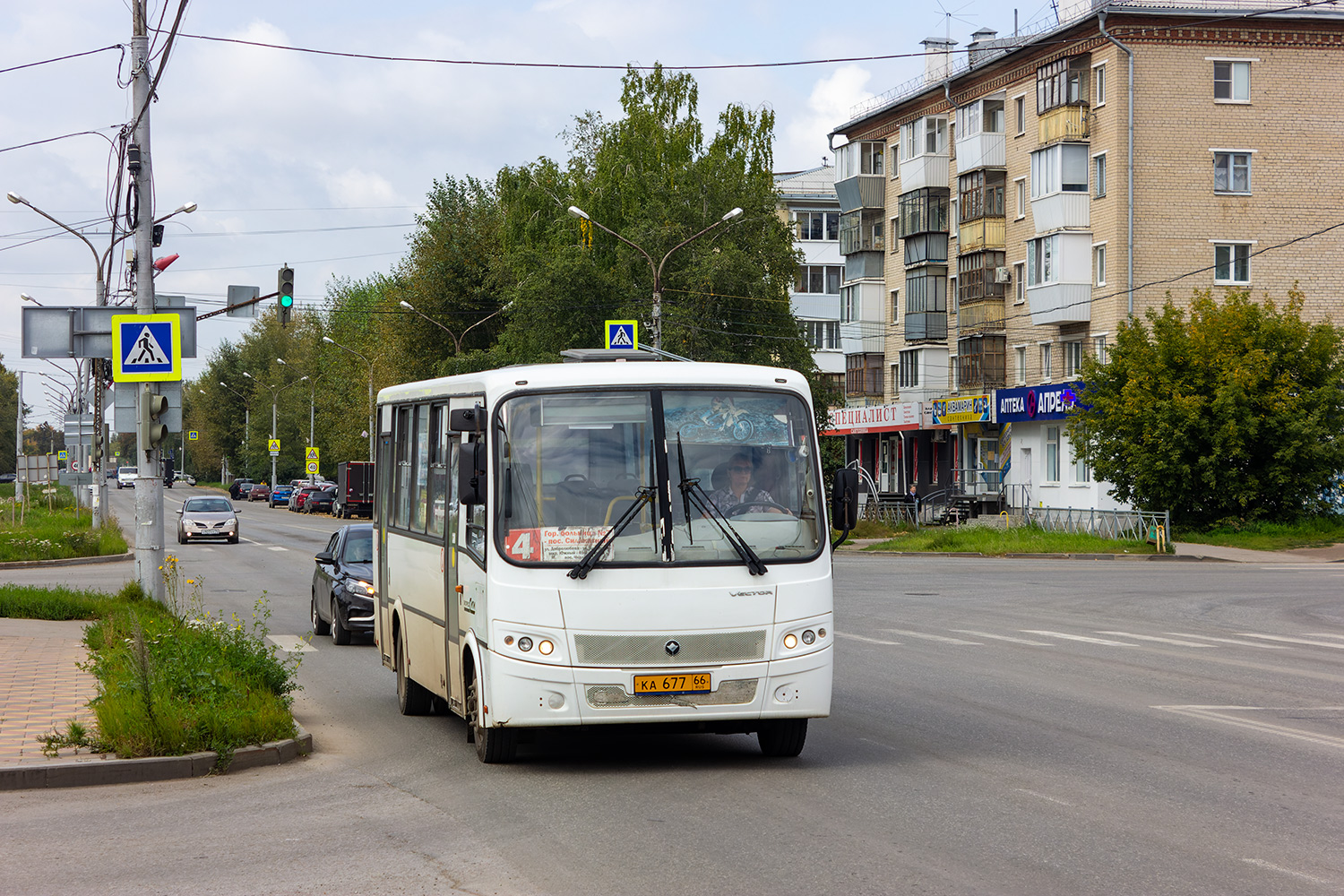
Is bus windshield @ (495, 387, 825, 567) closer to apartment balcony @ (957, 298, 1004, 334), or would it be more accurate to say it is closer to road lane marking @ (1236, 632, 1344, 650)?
road lane marking @ (1236, 632, 1344, 650)

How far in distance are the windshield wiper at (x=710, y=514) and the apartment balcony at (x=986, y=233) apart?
158 ft

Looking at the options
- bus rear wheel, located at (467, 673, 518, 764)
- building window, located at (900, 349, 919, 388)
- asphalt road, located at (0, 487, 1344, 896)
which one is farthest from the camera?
building window, located at (900, 349, 919, 388)

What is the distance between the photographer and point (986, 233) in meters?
56.1

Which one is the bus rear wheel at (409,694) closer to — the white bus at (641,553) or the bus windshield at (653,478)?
the white bus at (641,553)

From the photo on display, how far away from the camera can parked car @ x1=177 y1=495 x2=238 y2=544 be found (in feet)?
157

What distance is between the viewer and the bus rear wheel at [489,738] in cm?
978

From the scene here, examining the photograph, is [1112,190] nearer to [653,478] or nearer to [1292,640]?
[1292,640]

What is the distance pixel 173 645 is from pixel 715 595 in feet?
15.2

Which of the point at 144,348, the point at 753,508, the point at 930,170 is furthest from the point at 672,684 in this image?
the point at 930,170

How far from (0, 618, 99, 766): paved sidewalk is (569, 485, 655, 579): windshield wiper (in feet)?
11.5

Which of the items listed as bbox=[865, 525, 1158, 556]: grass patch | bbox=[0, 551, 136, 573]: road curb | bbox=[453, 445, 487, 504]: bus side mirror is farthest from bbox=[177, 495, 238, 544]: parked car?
bbox=[453, 445, 487, 504]: bus side mirror

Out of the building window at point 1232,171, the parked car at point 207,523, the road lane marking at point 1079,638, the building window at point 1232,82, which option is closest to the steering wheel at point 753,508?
the road lane marking at point 1079,638

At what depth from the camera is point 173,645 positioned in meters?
11.5

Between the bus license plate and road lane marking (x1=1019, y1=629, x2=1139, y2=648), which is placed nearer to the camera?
the bus license plate
